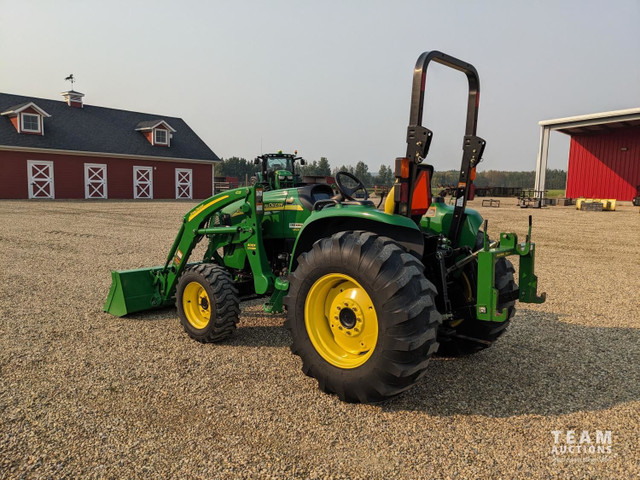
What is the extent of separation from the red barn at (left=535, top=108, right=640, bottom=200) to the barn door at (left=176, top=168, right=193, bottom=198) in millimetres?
22087

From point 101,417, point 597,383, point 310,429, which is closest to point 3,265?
point 101,417

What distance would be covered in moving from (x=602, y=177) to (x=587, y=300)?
25753mm

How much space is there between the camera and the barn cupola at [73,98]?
3128 cm

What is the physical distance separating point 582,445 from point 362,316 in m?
1.52

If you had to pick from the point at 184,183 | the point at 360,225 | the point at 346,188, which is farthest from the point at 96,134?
the point at 360,225

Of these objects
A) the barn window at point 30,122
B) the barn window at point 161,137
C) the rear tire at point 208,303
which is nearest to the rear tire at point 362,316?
the rear tire at point 208,303

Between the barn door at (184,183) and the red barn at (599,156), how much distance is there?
870 inches

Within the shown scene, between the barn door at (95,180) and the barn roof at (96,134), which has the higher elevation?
the barn roof at (96,134)

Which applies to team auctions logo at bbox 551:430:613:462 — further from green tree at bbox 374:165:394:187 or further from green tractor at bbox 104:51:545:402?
green tree at bbox 374:165:394:187

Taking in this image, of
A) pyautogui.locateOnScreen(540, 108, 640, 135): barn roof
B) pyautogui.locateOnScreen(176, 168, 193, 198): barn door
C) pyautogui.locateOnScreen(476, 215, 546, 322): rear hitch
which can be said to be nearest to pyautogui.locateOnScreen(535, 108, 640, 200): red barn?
pyautogui.locateOnScreen(540, 108, 640, 135): barn roof

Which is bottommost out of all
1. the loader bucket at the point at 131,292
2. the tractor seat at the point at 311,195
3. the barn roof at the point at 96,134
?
the loader bucket at the point at 131,292

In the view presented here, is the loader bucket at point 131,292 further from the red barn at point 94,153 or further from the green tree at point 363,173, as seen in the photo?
the red barn at point 94,153

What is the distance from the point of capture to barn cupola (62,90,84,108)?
31284mm

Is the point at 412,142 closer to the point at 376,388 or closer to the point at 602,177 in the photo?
the point at 376,388
